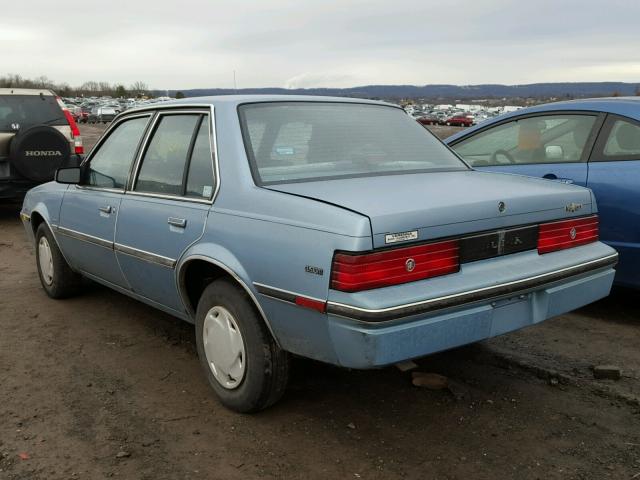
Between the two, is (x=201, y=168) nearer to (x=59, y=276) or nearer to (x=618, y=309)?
(x=59, y=276)

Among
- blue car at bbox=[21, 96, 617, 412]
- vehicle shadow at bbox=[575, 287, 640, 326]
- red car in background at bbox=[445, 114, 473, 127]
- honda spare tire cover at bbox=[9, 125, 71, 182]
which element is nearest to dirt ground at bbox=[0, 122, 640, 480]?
vehicle shadow at bbox=[575, 287, 640, 326]

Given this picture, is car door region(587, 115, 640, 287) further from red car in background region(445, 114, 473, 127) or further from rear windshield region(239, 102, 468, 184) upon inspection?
red car in background region(445, 114, 473, 127)

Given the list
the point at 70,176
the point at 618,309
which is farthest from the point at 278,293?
the point at 618,309

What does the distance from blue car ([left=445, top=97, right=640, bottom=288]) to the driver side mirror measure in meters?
3.19

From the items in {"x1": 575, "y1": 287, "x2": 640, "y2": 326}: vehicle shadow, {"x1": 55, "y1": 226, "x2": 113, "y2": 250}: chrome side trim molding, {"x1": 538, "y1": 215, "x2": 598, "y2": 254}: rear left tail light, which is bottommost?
{"x1": 575, "y1": 287, "x2": 640, "y2": 326}: vehicle shadow

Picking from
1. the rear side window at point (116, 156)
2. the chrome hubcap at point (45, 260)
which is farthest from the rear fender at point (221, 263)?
the chrome hubcap at point (45, 260)

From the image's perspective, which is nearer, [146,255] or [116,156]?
[146,255]

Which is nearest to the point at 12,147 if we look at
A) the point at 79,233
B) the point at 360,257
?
the point at 79,233

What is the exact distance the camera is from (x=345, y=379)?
3.76 meters

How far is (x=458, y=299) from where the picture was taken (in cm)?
271

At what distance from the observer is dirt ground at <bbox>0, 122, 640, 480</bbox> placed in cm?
282

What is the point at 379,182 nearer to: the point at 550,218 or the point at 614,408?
the point at 550,218

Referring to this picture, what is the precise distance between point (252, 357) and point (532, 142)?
321 centimetres

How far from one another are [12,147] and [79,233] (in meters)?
4.69
